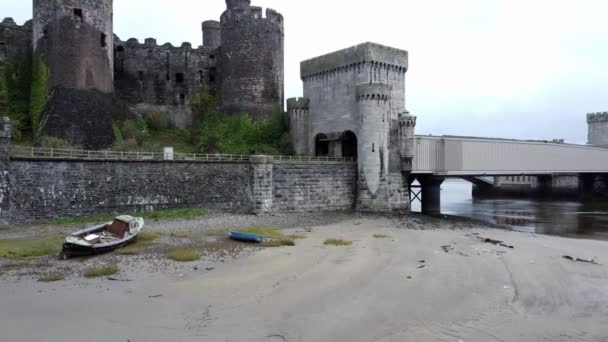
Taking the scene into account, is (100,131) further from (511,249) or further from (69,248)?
(511,249)

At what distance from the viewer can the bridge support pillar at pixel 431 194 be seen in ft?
140

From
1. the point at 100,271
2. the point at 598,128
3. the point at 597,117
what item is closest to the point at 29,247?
the point at 100,271

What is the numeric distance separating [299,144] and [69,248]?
2494cm

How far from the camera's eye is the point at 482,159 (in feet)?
137

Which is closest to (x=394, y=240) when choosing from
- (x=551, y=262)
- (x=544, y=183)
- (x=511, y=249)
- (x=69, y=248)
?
(x=511, y=249)

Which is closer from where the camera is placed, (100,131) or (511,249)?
(511,249)

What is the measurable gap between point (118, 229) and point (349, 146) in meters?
23.9

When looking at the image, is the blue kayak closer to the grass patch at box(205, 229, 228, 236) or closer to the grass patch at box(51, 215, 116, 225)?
the grass patch at box(205, 229, 228, 236)

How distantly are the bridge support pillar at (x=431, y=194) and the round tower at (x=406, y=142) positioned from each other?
847 cm

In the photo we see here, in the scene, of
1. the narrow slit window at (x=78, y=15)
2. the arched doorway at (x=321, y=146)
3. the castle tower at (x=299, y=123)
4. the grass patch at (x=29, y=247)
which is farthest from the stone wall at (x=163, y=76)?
the grass patch at (x=29, y=247)

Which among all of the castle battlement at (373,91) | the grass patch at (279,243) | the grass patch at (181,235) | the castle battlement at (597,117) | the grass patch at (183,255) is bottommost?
the grass patch at (279,243)

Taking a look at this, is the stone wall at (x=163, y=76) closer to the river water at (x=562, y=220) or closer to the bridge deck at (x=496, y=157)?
the bridge deck at (x=496, y=157)

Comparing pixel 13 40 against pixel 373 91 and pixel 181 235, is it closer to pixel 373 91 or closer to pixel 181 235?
pixel 181 235

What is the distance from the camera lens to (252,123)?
41.2 meters
